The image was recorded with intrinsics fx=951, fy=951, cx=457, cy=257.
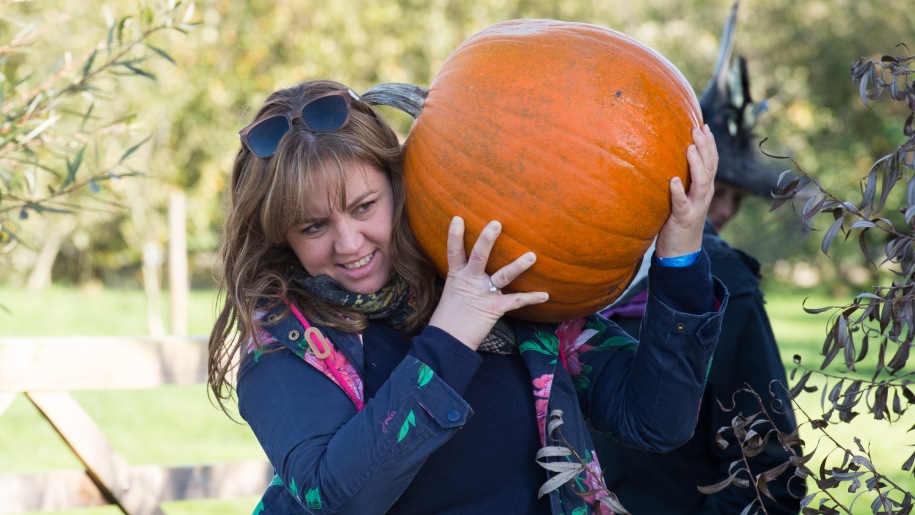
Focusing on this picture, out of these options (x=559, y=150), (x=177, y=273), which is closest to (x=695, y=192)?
(x=559, y=150)

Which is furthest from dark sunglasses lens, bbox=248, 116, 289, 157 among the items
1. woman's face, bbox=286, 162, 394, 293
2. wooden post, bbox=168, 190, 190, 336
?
wooden post, bbox=168, 190, 190, 336

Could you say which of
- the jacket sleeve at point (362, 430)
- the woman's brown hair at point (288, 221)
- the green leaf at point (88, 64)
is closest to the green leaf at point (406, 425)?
the jacket sleeve at point (362, 430)

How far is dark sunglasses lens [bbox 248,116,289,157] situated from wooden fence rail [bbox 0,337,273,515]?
175 cm

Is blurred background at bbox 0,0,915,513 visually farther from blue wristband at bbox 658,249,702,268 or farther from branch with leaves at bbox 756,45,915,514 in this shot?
branch with leaves at bbox 756,45,915,514

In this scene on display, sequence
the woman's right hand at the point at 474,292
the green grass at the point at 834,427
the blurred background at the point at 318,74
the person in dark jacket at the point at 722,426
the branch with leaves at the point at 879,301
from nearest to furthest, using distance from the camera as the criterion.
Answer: the branch with leaves at the point at 879,301, the woman's right hand at the point at 474,292, the person in dark jacket at the point at 722,426, the green grass at the point at 834,427, the blurred background at the point at 318,74

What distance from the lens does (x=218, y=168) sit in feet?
49.6

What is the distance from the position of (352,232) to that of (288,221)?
14 cm

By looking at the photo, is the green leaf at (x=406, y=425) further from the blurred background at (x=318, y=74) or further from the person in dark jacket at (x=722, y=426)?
the blurred background at (x=318, y=74)

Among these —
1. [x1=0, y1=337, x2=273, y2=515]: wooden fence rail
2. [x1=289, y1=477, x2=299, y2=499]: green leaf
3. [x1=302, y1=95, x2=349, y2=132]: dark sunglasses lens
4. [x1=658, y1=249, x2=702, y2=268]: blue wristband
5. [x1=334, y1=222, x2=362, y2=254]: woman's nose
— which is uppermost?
[x1=302, y1=95, x2=349, y2=132]: dark sunglasses lens

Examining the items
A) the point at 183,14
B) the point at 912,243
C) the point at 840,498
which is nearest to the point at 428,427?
the point at 912,243

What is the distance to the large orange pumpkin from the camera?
1.89 meters

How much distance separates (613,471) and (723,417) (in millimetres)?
369

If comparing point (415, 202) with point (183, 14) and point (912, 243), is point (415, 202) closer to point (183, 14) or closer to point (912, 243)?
point (912, 243)

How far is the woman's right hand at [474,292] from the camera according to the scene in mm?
1906
